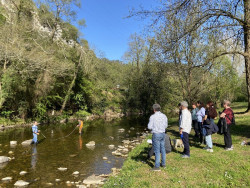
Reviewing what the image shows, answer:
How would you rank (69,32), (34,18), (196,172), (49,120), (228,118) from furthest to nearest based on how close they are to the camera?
(69,32)
(34,18)
(49,120)
(228,118)
(196,172)

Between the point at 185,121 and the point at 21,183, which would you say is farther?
the point at 185,121

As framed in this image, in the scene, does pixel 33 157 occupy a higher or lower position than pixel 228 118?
lower

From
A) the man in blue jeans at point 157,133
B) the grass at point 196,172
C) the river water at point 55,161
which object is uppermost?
the man in blue jeans at point 157,133

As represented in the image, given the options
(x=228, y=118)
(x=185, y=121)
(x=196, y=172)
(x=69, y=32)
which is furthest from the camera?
(x=69, y=32)

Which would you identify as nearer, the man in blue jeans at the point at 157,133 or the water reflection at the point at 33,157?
the man in blue jeans at the point at 157,133

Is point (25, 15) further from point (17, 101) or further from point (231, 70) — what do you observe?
point (231, 70)

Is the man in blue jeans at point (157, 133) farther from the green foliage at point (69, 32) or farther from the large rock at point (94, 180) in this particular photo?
the green foliage at point (69, 32)

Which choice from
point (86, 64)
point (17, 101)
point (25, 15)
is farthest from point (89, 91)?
point (25, 15)

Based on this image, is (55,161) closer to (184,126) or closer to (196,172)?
Answer: (184,126)

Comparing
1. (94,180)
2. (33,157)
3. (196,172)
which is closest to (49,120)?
(33,157)

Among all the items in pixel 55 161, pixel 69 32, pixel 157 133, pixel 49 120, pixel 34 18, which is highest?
pixel 34 18

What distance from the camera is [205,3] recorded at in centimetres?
991

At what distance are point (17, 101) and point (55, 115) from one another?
525 cm

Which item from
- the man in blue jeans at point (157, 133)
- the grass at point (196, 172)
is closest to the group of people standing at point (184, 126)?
the man in blue jeans at point (157, 133)
